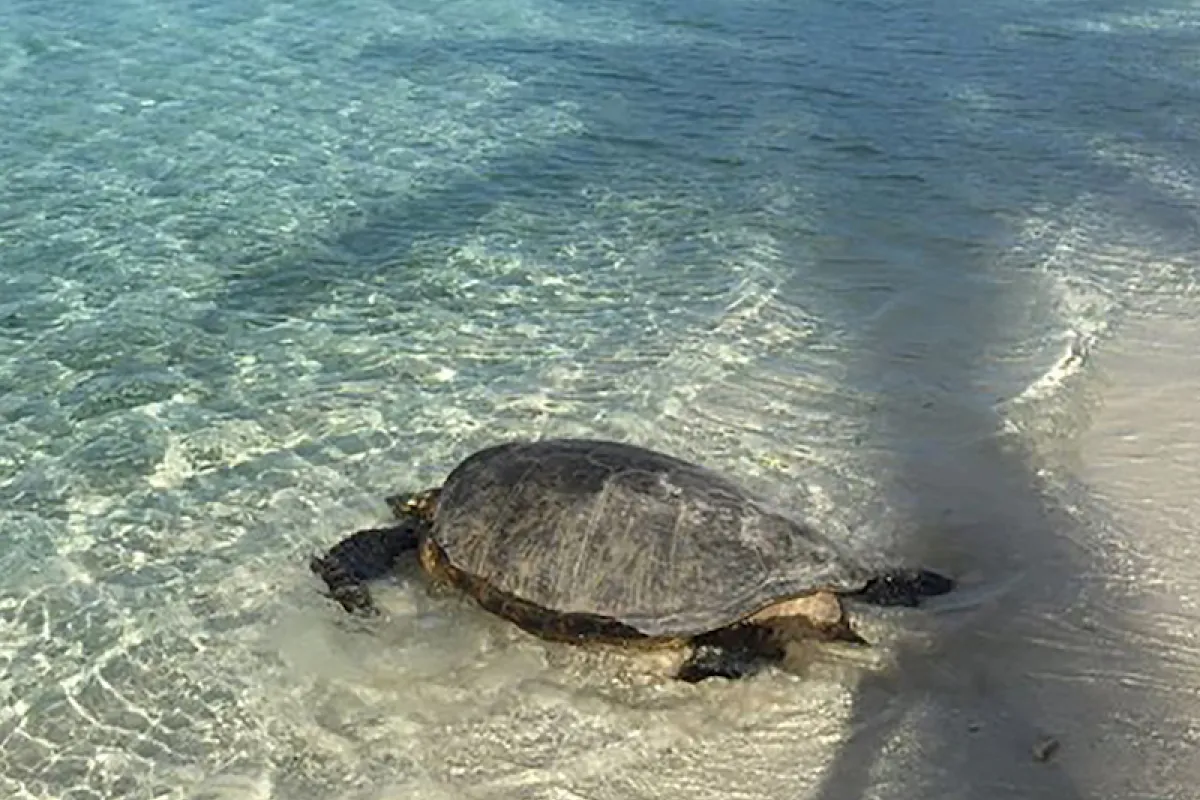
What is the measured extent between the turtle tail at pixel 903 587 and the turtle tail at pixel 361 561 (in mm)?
2889

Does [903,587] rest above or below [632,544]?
below

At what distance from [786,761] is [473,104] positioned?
43.3 ft

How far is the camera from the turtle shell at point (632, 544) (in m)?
7.61

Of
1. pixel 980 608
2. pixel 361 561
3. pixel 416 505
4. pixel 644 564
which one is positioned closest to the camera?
pixel 644 564

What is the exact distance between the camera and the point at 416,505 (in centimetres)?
887

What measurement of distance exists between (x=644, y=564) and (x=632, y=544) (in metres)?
0.14

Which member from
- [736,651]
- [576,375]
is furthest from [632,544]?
[576,375]

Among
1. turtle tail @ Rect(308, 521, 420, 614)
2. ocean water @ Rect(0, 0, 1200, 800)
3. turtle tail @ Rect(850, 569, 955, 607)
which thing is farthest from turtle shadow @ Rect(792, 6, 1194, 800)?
turtle tail @ Rect(308, 521, 420, 614)

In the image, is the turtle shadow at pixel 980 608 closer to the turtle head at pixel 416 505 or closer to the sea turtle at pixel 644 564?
the sea turtle at pixel 644 564

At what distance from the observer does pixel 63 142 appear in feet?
53.8

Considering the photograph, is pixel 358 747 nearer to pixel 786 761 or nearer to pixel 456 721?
pixel 456 721

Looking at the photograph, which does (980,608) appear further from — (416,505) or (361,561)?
(361,561)

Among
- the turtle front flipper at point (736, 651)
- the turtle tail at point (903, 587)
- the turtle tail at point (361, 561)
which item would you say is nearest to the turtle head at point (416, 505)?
the turtle tail at point (361, 561)

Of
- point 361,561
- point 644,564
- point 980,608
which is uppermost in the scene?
point 644,564
